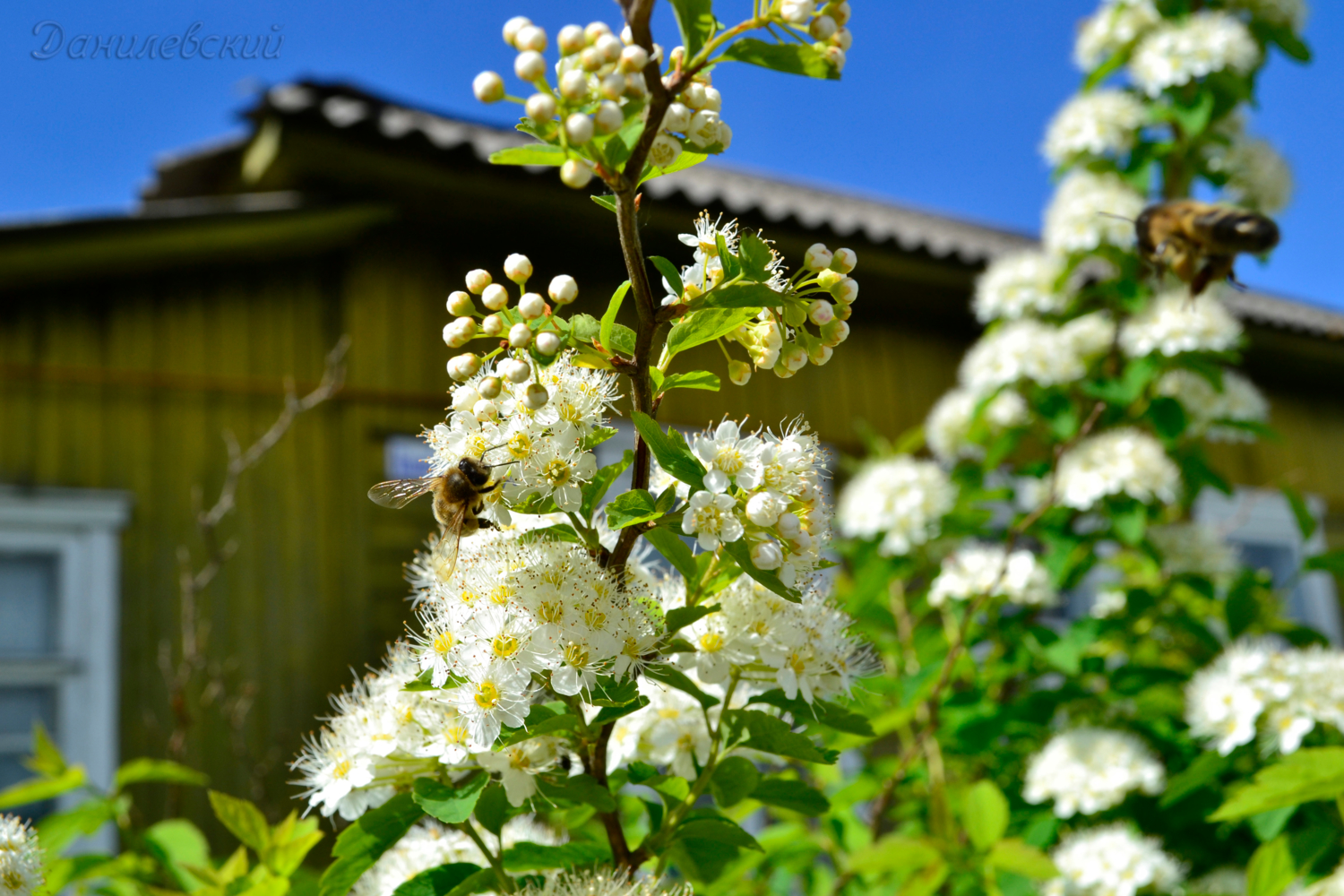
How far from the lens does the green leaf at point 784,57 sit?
0.98 metres

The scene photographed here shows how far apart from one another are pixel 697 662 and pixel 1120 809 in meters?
1.65

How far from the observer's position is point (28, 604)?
314 cm

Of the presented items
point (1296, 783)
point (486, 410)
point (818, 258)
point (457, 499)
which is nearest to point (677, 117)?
point (818, 258)

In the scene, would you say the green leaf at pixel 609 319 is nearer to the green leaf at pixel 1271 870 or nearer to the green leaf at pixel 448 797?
the green leaf at pixel 448 797

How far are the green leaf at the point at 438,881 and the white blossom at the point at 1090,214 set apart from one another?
2.48 metres

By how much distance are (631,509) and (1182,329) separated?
7.28 ft

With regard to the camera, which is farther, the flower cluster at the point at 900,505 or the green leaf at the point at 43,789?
the flower cluster at the point at 900,505

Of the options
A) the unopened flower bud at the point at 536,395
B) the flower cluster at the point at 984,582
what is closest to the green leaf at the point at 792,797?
the unopened flower bud at the point at 536,395

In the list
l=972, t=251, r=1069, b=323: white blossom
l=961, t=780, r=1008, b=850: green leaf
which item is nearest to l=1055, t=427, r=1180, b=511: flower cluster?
l=972, t=251, r=1069, b=323: white blossom

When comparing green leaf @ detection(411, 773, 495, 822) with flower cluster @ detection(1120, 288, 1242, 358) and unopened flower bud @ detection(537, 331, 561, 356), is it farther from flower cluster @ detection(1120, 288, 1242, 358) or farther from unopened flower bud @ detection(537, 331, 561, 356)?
flower cluster @ detection(1120, 288, 1242, 358)

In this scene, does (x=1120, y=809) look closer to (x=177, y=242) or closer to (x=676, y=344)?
(x=676, y=344)

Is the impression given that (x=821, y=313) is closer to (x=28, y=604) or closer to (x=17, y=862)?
(x=17, y=862)

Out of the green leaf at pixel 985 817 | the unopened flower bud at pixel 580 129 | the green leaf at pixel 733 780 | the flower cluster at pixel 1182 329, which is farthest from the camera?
the flower cluster at pixel 1182 329

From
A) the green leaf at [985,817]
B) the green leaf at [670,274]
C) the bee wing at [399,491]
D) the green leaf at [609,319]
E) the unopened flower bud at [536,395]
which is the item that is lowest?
the green leaf at [985,817]
